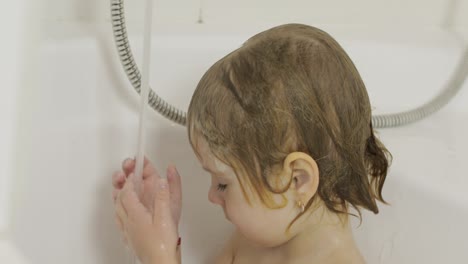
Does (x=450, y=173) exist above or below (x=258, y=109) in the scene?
below

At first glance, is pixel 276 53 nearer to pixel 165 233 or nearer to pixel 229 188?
pixel 229 188

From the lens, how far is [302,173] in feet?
2.51

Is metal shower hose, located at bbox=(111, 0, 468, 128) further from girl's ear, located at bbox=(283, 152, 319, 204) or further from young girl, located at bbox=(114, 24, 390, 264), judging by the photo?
girl's ear, located at bbox=(283, 152, 319, 204)

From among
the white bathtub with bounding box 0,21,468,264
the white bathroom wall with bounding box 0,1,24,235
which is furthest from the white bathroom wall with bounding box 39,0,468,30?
the white bathroom wall with bounding box 0,1,24,235

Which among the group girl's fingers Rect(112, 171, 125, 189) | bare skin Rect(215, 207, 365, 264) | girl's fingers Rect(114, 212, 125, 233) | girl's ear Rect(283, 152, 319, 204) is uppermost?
girl's ear Rect(283, 152, 319, 204)

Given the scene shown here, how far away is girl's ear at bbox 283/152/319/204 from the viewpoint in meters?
0.75

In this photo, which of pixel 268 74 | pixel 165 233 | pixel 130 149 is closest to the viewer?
pixel 268 74

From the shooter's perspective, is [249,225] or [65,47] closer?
[249,225]

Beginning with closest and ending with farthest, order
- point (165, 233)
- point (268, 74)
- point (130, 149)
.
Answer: point (268, 74) → point (165, 233) → point (130, 149)

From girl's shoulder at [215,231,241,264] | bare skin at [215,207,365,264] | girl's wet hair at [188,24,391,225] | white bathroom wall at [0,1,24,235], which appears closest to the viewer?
white bathroom wall at [0,1,24,235]

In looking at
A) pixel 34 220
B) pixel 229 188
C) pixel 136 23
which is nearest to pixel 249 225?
pixel 229 188

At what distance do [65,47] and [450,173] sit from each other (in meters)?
0.55

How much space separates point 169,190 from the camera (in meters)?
0.91

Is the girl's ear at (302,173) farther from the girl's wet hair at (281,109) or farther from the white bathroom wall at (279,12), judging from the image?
the white bathroom wall at (279,12)
